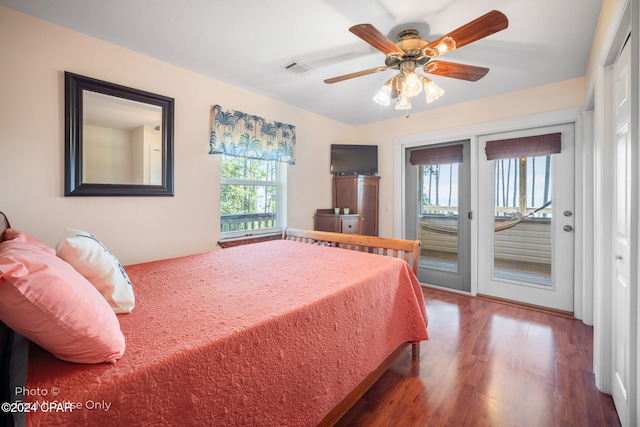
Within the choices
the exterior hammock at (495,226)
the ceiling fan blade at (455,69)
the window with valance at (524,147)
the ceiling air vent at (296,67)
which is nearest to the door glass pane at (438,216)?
the exterior hammock at (495,226)

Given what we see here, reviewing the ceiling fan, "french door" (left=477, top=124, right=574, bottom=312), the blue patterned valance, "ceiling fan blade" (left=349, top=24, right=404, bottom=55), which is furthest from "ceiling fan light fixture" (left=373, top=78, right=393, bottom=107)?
"french door" (left=477, top=124, right=574, bottom=312)

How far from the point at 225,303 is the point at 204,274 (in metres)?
0.58

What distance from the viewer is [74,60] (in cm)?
199

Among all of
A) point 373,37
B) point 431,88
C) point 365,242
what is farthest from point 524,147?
point 373,37

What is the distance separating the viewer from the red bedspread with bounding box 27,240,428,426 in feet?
2.39

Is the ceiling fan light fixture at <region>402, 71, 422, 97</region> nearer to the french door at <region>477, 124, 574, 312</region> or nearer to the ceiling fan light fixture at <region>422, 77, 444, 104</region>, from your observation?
the ceiling fan light fixture at <region>422, 77, 444, 104</region>

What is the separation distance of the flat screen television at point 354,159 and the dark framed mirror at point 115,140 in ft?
7.50

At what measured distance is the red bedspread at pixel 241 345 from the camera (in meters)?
0.73

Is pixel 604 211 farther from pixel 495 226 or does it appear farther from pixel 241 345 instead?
pixel 241 345

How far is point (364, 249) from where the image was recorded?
103 inches

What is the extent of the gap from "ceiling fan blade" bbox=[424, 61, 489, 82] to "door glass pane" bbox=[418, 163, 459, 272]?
1.79 m

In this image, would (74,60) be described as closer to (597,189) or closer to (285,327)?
(285,327)

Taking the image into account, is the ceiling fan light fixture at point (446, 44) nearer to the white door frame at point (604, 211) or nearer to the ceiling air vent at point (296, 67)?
the white door frame at point (604, 211)

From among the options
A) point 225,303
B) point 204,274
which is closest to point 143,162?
point 204,274
